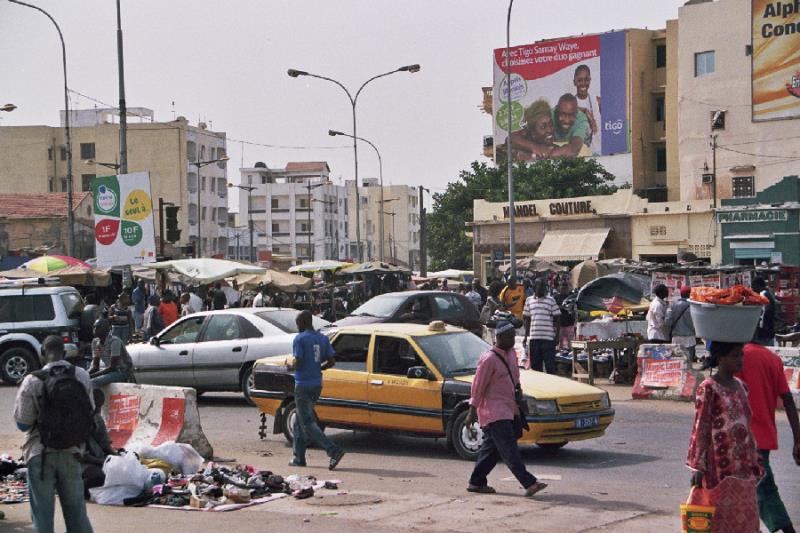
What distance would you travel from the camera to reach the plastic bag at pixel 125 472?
10.3 metres

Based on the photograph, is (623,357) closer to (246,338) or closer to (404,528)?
(246,338)

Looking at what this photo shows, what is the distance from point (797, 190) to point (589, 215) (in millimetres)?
12751

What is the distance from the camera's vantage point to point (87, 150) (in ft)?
291

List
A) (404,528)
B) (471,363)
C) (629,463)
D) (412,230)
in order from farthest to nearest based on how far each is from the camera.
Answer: (412,230), (471,363), (629,463), (404,528)

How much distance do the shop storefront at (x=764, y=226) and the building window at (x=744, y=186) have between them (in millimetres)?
10405

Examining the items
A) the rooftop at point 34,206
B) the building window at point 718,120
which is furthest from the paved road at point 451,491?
the building window at point 718,120

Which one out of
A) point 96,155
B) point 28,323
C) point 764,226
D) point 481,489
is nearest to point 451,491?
point 481,489

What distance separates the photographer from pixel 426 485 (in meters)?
10.8

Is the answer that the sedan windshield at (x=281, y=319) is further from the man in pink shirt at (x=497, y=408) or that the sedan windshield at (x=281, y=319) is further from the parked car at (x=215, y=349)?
the man in pink shirt at (x=497, y=408)

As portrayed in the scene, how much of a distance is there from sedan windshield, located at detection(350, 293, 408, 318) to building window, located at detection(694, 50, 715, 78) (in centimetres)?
4407

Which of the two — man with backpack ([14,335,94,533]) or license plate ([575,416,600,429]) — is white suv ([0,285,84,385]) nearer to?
license plate ([575,416,600,429])

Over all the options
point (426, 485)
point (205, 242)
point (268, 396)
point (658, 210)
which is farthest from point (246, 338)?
point (205, 242)

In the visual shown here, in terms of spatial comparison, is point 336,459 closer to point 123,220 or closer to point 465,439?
point 465,439

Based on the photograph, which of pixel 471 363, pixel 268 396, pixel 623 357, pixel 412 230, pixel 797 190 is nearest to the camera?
pixel 471 363
